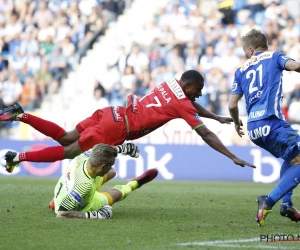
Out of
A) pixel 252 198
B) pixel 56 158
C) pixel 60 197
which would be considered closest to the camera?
pixel 60 197

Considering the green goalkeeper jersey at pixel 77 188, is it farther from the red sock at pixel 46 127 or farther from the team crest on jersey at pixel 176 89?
the team crest on jersey at pixel 176 89

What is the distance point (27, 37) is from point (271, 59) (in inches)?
632

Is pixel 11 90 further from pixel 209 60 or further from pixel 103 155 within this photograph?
pixel 103 155

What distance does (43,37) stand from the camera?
23.4 metres

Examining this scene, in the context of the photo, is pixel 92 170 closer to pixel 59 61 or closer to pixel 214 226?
pixel 214 226

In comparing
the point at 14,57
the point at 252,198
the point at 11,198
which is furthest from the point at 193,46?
the point at 11,198

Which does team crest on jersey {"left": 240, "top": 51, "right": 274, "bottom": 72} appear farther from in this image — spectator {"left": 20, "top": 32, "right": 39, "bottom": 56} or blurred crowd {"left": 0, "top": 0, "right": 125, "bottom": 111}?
spectator {"left": 20, "top": 32, "right": 39, "bottom": 56}

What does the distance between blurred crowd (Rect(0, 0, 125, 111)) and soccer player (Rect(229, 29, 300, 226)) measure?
538 inches

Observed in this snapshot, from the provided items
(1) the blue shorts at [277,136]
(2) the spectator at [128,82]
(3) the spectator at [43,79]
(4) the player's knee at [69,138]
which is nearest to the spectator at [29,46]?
(3) the spectator at [43,79]

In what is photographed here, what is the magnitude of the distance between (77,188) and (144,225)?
0.93 m

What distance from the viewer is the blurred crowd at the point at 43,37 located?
72.5ft

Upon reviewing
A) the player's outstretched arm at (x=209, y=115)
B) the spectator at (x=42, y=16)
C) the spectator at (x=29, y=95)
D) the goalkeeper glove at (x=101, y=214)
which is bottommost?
the goalkeeper glove at (x=101, y=214)

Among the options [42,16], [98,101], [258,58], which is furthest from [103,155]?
[42,16]

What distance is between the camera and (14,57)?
23.0 m
